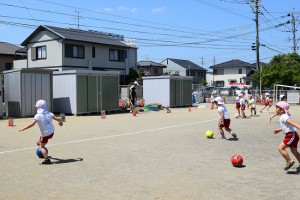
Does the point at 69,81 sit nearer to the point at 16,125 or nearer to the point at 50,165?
the point at 16,125

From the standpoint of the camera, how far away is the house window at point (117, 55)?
39556 millimetres

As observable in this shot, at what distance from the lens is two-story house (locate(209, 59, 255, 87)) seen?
67250mm

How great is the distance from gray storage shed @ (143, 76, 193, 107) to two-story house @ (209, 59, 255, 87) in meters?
39.8

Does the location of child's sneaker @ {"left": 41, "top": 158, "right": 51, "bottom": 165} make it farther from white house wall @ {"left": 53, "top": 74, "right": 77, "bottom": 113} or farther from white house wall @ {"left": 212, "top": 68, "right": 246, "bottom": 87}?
white house wall @ {"left": 212, "top": 68, "right": 246, "bottom": 87}

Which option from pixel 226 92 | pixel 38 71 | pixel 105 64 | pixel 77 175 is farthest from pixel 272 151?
pixel 226 92

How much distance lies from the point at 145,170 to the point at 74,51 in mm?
30382

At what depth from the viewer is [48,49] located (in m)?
35.1

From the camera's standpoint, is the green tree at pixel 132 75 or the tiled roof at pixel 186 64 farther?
the tiled roof at pixel 186 64

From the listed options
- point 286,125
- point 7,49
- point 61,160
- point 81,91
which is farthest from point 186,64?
point 286,125

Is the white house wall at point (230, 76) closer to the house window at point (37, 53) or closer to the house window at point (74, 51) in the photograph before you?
the house window at point (74, 51)

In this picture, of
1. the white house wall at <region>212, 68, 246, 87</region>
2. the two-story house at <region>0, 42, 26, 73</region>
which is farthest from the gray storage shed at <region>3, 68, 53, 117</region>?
the white house wall at <region>212, 68, 246, 87</region>

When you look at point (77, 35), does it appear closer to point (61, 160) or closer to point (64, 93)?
point (64, 93)

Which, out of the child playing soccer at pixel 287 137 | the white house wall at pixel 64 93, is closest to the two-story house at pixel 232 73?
the white house wall at pixel 64 93

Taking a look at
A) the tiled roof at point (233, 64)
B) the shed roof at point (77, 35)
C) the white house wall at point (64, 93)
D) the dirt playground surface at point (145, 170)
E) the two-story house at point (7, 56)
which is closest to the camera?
the dirt playground surface at point (145, 170)
